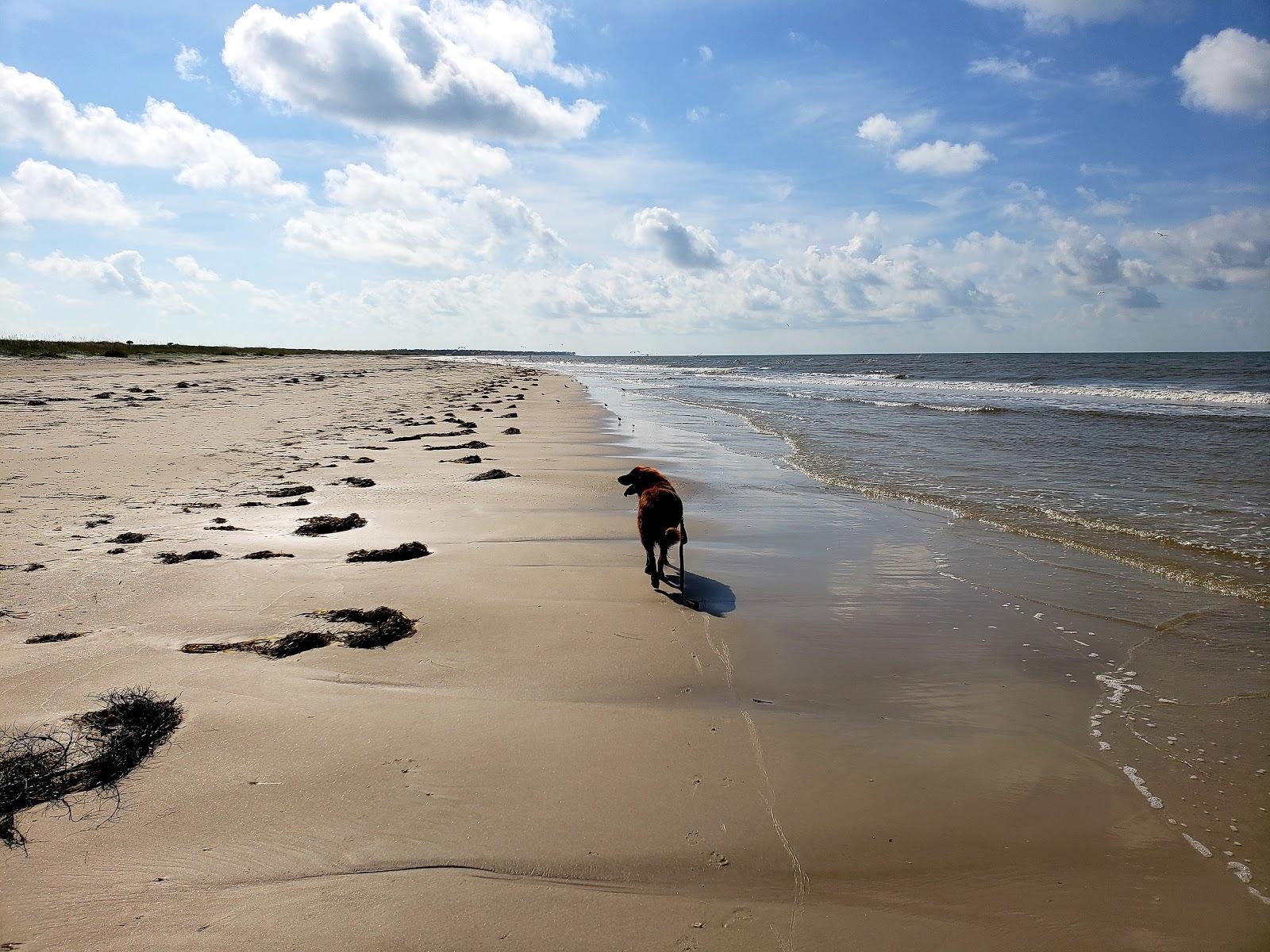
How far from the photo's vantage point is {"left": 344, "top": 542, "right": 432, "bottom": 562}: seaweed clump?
19.1ft

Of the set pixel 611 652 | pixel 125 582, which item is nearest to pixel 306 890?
pixel 611 652

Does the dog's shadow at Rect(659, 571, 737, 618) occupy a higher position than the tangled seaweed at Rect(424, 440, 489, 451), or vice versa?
the tangled seaweed at Rect(424, 440, 489, 451)

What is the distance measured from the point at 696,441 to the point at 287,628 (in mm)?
12225

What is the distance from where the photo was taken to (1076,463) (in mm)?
12594

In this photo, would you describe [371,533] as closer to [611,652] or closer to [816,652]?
[611,652]

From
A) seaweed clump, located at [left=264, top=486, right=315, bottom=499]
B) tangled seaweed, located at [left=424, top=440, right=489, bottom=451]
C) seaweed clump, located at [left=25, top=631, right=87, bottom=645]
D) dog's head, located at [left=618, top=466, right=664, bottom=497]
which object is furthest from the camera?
tangled seaweed, located at [left=424, top=440, right=489, bottom=451]

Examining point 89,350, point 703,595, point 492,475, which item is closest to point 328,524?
point 492,475

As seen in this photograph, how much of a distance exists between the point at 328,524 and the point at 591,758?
4608mm

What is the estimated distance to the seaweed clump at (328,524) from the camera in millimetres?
6559

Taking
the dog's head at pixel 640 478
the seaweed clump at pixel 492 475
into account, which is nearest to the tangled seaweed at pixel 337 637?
the dog's head at pixel 640 478

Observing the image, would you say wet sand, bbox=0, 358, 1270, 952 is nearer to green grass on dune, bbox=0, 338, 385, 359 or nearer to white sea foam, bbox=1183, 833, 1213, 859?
white sea foam, bbox=1183, 833, 1213, 859

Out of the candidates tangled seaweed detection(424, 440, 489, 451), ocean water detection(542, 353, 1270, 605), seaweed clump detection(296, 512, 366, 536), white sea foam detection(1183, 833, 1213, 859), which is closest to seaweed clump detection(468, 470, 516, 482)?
tangled seaweed detection(424, 440, 489, 451)

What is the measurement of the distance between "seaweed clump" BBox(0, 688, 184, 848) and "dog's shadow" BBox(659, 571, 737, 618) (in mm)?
3447

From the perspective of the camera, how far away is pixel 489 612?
490cm
